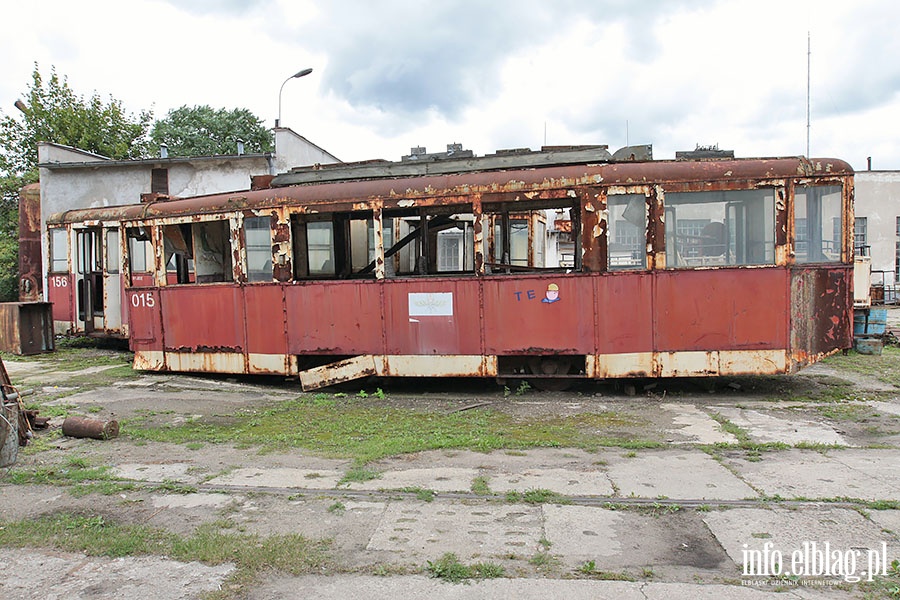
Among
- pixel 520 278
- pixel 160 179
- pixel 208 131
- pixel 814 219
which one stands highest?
pixel 208 131

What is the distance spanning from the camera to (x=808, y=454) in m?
5.41

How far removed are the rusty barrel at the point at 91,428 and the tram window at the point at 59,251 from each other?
9727mm

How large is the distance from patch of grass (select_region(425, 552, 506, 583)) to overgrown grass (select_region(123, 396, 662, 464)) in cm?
209

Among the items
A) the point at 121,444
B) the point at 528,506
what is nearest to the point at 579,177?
the point at 528,506

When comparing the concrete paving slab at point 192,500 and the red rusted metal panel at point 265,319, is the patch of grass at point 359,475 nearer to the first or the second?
the concrete paving slab at point 192,500

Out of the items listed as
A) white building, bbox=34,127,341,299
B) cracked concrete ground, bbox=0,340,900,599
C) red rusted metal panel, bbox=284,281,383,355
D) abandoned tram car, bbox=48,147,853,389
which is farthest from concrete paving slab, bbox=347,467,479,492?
white building, bbox=34,127,341,299

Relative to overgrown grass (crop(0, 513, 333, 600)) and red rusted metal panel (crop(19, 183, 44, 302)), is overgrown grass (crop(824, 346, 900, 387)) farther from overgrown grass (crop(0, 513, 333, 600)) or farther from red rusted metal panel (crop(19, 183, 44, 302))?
red rusted metal panel (crop(19, 183, 44, 302))

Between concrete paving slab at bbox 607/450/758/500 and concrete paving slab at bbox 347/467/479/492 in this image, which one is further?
concrete paving slab at bbox 347/467/479/492

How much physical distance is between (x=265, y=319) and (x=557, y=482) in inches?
226

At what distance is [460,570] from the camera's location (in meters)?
3.30

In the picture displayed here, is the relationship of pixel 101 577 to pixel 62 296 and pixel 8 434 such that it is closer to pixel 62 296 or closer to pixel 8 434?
pixel 8 434

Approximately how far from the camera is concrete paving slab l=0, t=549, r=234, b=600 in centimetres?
318

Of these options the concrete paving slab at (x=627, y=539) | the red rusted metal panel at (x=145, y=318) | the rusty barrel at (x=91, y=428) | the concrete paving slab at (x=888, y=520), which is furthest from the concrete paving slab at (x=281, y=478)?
the red rusted metal panel at (x=145, y=318)

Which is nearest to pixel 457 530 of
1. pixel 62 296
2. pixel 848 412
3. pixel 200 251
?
pixel 848 412
